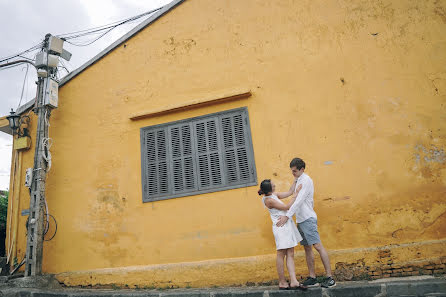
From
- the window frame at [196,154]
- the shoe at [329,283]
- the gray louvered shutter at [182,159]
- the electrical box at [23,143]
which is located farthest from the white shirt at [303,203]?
the electrical box at [23,143]

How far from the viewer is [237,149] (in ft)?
18.2

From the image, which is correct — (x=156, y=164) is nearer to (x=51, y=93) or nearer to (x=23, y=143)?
(x=51, y=93)

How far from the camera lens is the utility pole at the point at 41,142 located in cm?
562

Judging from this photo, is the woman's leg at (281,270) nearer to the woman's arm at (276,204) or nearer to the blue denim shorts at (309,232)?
the blue denim shorts at (309,232)

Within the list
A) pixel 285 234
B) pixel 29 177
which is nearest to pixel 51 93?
pixel 29 177

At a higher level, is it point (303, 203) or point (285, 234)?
point (303, 203)

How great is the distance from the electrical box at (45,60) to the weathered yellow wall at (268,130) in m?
0.66

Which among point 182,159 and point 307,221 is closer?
point 307,221

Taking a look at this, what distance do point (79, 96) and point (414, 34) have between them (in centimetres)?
633

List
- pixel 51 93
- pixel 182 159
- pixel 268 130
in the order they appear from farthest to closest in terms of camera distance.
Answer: pixel 51 93
pixel 182 159
pixel 268 130

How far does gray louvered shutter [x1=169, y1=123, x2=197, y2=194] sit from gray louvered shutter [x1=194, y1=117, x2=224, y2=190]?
0.12 m

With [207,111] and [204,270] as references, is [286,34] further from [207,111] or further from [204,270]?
[204,270]

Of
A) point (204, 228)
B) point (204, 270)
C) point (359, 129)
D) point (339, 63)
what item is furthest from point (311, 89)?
point (204, 270)

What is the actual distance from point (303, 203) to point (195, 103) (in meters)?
2.64
